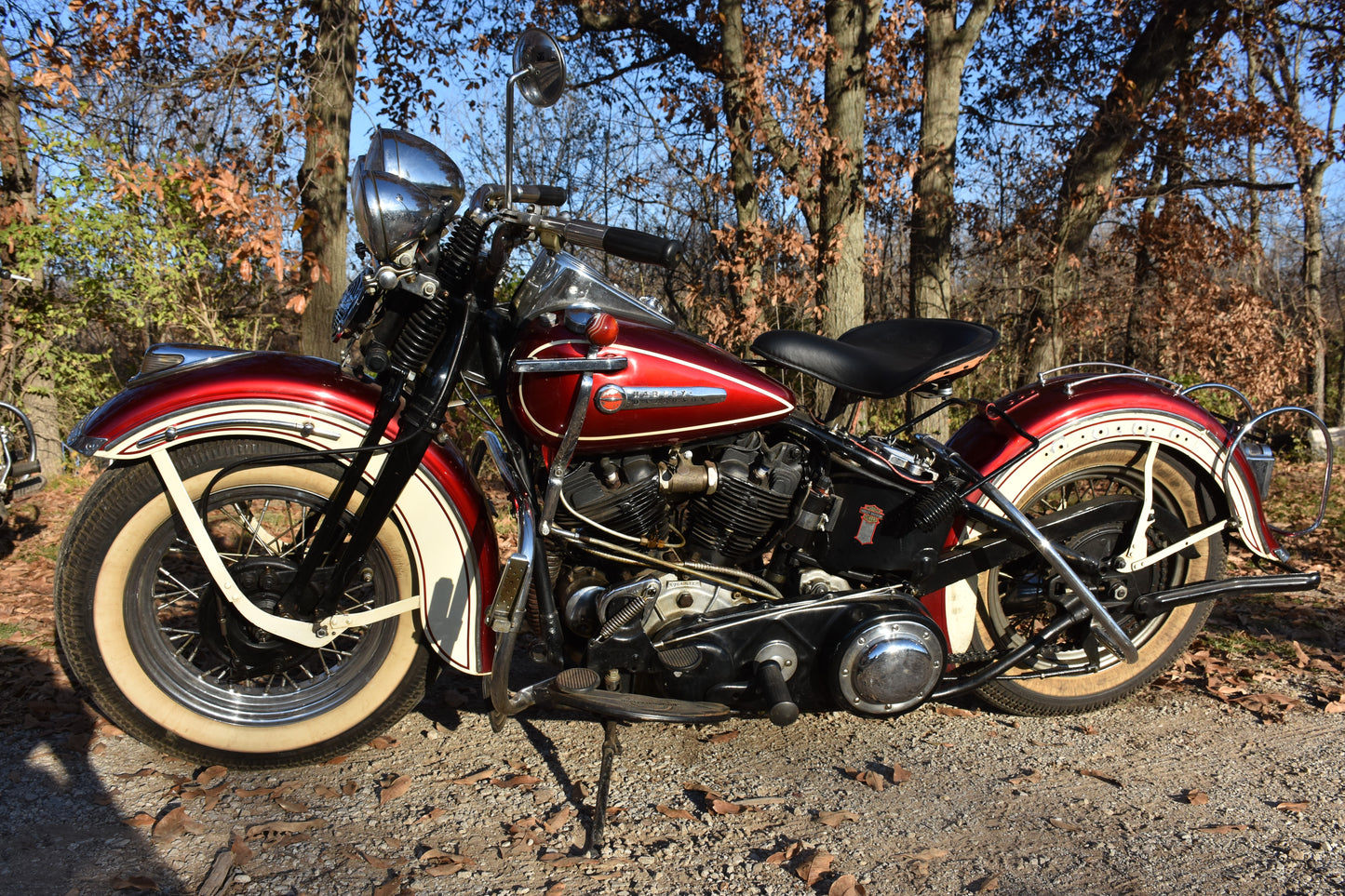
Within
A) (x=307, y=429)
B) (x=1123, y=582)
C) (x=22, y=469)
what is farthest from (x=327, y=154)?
(x=1123, y=582)

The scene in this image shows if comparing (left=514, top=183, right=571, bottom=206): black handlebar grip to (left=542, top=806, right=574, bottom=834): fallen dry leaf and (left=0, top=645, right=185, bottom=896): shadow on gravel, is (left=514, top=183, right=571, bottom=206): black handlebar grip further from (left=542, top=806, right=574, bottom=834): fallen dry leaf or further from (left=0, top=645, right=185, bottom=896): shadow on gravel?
(left=0, top=645, right=185, bottom=896): shadow on gravel

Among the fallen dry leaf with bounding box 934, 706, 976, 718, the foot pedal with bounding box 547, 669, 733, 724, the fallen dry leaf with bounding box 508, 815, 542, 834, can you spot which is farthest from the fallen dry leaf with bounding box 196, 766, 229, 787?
the fallen dry leaf with bounding box 934, 706, 976, 718

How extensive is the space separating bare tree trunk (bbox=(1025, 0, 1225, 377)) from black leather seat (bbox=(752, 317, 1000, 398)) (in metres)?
Answer: 5.79

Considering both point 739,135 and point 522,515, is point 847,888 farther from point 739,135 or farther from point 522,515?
point 739,135

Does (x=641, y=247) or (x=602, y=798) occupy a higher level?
(x=641, y=247)

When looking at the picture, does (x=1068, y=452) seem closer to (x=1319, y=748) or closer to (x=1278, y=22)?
(x=1319, y=748)

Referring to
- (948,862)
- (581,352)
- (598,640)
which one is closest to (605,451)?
(581,352)

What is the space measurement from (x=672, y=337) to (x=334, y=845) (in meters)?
1.60

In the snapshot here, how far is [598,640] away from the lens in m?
2.48

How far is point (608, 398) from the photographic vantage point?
2.32 m

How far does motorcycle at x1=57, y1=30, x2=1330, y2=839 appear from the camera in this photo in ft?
7.72

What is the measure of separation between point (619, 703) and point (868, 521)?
3.06ft

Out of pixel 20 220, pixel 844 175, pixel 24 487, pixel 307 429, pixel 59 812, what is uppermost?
pixel 844 175

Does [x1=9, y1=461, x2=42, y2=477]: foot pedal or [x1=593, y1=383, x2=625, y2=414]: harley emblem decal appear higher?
[x1=593, y1=383, x2=625, y2=414]: harley emblem decal
